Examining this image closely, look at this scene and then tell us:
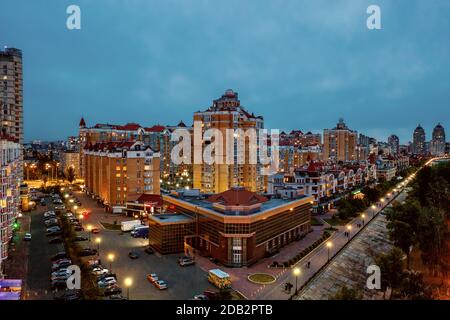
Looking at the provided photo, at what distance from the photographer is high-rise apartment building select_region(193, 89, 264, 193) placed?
60094 mm

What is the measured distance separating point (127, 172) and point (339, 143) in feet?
269

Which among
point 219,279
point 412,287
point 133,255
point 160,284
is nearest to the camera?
point 412,287

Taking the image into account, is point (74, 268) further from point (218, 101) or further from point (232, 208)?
point (218, 101)

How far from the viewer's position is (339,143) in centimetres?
11631

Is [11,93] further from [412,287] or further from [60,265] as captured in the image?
[412,287]

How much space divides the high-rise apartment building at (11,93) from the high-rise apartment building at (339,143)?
301 feet

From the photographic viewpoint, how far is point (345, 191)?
236 ft

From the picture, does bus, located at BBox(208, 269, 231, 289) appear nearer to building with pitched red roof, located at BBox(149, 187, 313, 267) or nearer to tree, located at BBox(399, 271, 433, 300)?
building with pitched red roof, located at BBox(149, 187, 313, 267)

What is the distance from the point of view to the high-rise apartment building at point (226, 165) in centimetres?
6009

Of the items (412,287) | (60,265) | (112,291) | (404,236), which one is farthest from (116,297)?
(404,236)

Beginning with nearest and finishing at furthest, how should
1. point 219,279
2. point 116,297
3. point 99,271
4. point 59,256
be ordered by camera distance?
point 116,297 < point 219,279 < point 99,271 < point 59,256

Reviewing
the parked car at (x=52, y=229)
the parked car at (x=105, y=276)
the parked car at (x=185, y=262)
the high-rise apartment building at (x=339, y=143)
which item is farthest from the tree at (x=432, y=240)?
the high-rise apartment building at (x=339, y=143)
